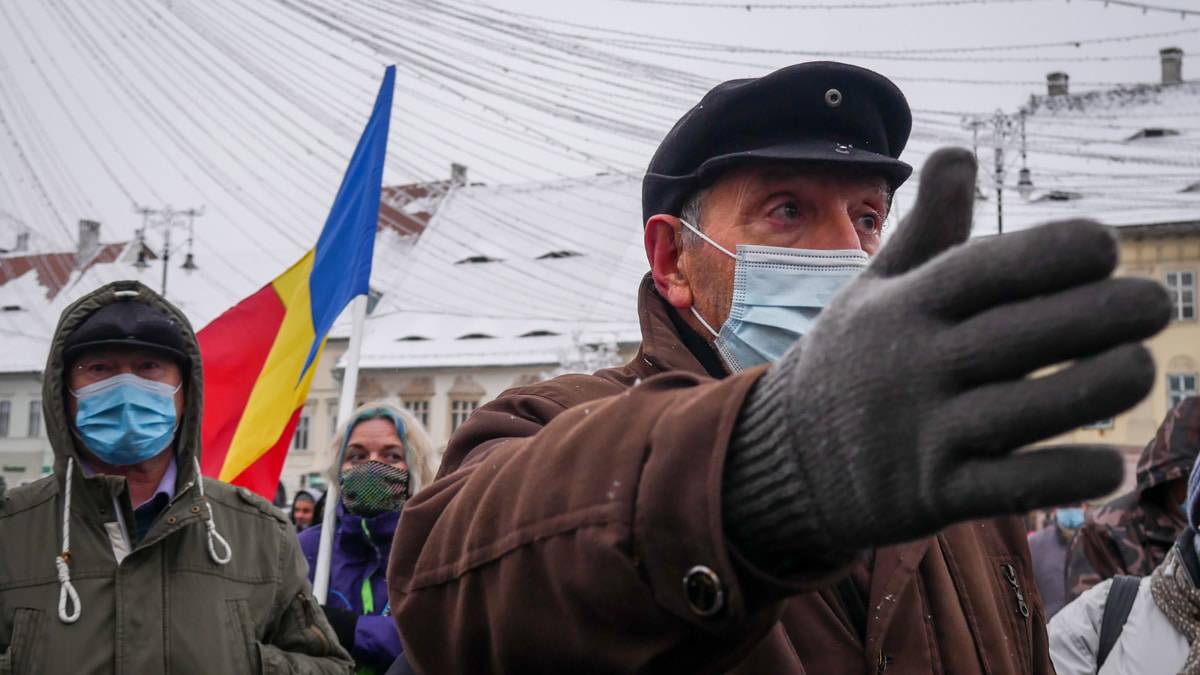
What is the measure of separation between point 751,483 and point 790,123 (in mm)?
1121

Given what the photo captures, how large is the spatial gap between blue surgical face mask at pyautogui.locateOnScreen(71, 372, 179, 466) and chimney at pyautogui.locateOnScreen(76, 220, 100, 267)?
42.8 m

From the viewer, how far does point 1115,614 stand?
3.64 meters

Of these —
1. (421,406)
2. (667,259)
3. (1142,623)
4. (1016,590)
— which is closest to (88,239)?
(421,406)

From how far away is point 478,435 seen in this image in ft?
5.76

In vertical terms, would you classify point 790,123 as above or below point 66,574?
above

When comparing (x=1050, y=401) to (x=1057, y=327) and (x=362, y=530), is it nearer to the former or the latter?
(x=1057, y=327)

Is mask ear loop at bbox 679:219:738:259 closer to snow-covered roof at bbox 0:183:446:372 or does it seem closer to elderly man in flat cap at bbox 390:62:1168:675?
elderly man in flat cap at bbox 390:62:1168:675

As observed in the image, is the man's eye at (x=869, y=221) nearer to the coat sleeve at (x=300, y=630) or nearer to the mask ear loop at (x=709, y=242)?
the mask ear loop at (x=709, y=242)

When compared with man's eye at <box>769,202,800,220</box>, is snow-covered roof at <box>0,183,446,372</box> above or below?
below

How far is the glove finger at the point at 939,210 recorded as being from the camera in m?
1.08

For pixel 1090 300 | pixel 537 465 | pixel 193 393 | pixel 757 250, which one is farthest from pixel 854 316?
pixel 193 393

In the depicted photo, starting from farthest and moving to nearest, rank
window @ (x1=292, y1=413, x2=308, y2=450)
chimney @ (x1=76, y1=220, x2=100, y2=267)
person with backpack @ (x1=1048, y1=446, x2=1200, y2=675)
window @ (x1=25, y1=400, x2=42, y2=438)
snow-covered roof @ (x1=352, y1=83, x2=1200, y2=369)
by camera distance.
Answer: window @ (x1=292, y1=413, x2=308, y2=450) < window @ (x1=25, y1=400, x2=42, y2=438) < chimney @ (x1=76, y1=220, x2=100, y2=267) < snow-covered roof @ (x1=352, y1=83, x2=1200, y2=369) < person with backpack @ (x1=1048, y1=446, x2=1200, y2=675)

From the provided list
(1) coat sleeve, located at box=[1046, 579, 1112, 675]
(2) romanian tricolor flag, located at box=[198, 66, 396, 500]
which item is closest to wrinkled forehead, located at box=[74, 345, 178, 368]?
(2) romanian tricolor flag, located at box=[198, 66, 396, 500]

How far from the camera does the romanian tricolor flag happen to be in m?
6.79
